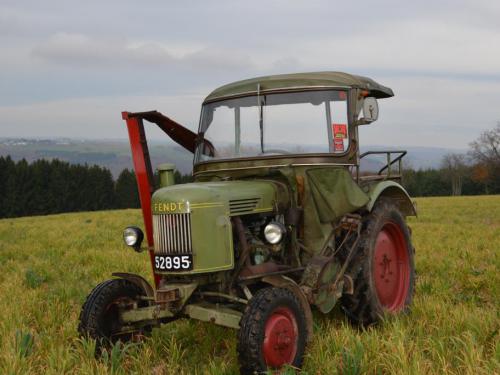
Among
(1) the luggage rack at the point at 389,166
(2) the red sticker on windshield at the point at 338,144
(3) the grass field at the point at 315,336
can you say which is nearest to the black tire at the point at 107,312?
(3) the grass field at the point at 315,336

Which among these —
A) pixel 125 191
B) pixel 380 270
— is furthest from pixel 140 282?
pixel 125 191

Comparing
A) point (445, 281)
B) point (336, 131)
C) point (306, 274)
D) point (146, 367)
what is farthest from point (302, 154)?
point (445, 281)

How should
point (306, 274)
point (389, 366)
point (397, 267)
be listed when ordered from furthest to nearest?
point (397, 267)
point (306, 274)
point (389, 366)

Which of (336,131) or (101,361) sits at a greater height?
(336,131)

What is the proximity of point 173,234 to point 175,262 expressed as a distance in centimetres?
22

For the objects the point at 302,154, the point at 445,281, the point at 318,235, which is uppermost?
the point at 302,154

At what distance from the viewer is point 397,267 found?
234 inches

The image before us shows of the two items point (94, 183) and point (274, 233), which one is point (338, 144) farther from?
point (94, 183)

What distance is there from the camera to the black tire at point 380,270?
16.6 ft

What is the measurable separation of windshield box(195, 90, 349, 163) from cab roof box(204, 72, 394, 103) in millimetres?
70

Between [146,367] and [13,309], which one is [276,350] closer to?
[146,367]

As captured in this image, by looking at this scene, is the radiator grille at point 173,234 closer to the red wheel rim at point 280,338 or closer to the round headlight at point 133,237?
the round headlight at point 133,237

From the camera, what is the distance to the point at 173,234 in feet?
13.9

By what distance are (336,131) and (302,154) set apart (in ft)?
1.42
